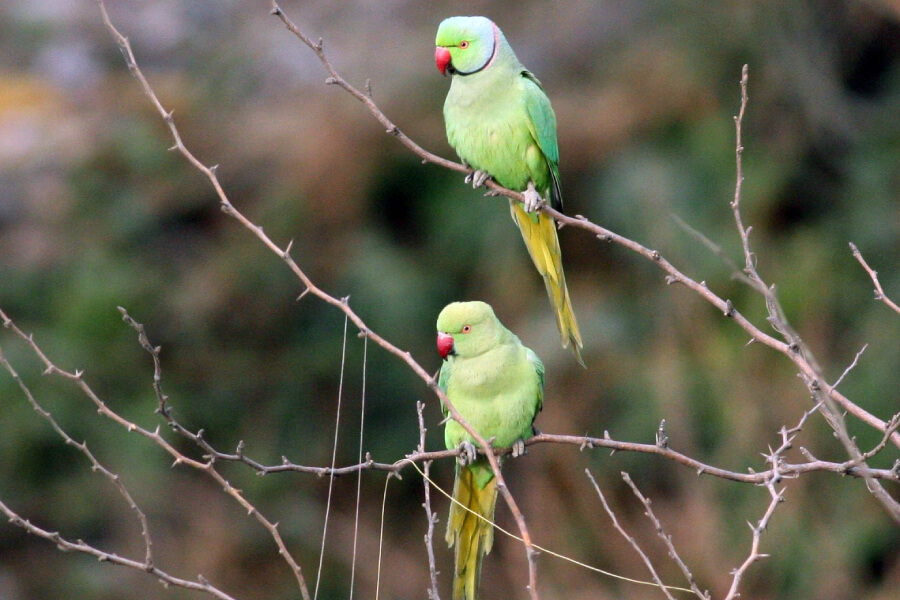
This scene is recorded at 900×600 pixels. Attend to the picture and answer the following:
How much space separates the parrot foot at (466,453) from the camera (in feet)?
10.6

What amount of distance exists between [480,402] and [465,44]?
1.30 metres

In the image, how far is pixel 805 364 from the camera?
2420 mm

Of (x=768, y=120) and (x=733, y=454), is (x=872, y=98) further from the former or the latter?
(x=733, y=454)

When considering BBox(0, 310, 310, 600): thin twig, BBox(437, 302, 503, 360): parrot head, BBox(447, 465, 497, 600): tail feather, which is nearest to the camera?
BBox(0, 310, 310, 600): thin twig

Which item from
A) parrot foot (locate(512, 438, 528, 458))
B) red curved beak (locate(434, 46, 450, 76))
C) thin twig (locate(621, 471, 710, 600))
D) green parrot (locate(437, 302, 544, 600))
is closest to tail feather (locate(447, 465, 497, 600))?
green parrot (locate(437, 302, 544, 600))

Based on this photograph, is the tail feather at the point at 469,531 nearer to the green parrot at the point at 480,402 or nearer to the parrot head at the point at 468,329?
the green parrot at the point at 480,402

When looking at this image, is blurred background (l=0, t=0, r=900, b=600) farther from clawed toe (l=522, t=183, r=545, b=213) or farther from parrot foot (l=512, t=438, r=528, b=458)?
parrot foot (l=512, t=438, r=528, b=458)

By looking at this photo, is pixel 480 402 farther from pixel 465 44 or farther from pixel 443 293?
pixel 443 293

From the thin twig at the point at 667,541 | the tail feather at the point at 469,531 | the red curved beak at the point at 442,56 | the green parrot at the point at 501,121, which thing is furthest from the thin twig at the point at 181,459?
the red curved beak at the point at 442,56

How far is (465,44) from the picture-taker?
3746 mm

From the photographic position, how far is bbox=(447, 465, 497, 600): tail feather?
10.4 ft

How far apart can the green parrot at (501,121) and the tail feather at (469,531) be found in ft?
2.36

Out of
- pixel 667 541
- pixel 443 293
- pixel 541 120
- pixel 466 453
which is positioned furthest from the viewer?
pixel 443 293

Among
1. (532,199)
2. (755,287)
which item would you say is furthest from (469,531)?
(755,287)
